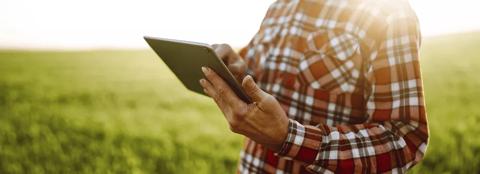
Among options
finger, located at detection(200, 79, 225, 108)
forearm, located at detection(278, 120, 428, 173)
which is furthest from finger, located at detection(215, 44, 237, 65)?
forearm, located at detection(278, 120, 428, 173)

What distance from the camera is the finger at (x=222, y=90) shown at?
4.25 ft

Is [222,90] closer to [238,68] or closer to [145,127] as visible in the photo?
[238,68]

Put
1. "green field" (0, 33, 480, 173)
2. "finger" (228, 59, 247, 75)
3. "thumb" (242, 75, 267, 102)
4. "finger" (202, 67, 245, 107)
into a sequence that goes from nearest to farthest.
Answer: "thumb" (242, 75, 267, 102) < "finger" (202, 67, 245, 107) < "finger" (228, 59, 247, 75) < "green field" (0, 33, 480, 173)

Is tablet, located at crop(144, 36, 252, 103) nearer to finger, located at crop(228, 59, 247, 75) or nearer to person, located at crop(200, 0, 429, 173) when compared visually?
person, located at crop(200, 0, 429, 173)

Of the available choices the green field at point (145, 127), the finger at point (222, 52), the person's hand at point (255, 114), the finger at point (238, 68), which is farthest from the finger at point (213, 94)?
the green field at point (145, 127)

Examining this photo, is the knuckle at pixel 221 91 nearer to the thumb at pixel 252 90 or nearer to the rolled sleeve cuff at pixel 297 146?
the thumb at pixel 252 90

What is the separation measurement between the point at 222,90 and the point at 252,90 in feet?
0.44

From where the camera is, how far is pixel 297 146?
1.34m

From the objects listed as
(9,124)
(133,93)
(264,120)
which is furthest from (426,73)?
(264,120)

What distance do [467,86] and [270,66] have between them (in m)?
6.05

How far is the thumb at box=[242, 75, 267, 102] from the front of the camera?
3.89 ft

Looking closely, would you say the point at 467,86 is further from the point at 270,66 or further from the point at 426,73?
the point at 270,66

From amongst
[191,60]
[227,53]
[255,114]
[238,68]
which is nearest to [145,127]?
[227,53]

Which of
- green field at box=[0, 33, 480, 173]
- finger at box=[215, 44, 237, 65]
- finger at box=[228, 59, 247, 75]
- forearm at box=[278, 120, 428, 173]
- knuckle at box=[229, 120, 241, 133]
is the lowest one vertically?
green field at box=[0, 33, 480, 173]
